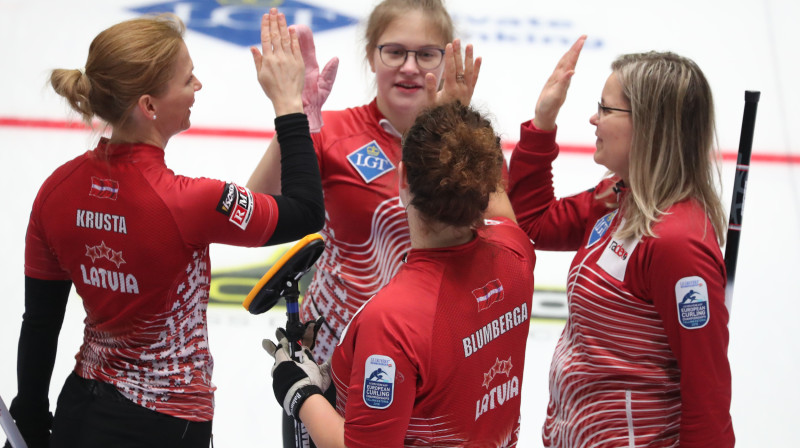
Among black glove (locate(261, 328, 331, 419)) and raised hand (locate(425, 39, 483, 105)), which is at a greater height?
raised hand (locate(425, 39, 483, 105))

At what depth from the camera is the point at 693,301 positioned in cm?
154

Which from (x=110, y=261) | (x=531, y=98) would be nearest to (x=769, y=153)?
(x=531, y=98)

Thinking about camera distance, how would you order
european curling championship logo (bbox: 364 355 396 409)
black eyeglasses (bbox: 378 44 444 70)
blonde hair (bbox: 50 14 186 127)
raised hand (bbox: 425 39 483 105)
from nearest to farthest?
european curling championship logo (bbox: 364 355 396 409) < blonde hair (bbox: 50 14 186 127) < raised hand (bbox: 425 39 483 105) < black eyeglasses (bbox: 378 44 444 70)

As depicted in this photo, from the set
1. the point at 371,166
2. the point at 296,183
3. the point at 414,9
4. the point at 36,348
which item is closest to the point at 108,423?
the point at 36,348

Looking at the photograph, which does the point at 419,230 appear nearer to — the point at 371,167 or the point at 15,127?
the point at 371,167

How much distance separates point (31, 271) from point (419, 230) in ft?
2.75

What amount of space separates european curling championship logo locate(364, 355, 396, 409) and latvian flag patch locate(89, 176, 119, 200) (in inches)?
25.1

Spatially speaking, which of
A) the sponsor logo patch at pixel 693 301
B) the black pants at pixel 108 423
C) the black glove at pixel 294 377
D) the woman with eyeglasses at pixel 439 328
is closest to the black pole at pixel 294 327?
the black glove at pixel 294 377

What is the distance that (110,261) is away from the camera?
5.43 ft

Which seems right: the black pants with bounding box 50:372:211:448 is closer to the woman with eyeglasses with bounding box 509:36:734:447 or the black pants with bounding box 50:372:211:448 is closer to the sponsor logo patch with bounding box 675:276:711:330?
the woman with eyeglasses with bounding box 509:36:734:447

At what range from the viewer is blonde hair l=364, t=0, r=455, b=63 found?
224cm

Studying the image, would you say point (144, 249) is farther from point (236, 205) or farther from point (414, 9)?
point (414, 9)

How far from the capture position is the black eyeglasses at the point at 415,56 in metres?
2.22

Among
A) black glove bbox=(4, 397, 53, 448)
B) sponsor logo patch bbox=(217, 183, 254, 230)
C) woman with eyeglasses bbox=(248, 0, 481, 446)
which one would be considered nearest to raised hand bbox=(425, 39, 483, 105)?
woman with eyeglasses bbox=(248, 0, 481, 446)
